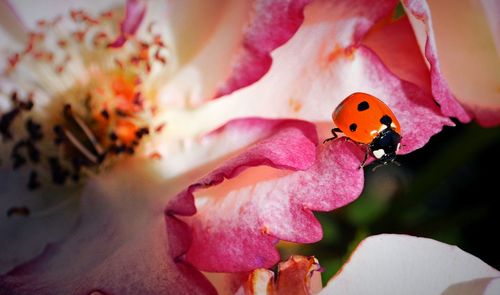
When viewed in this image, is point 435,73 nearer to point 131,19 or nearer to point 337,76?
point 337,76

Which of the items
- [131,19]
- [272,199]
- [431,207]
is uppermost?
[131,19]

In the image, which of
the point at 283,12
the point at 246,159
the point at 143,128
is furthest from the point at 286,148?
the point at 143,128

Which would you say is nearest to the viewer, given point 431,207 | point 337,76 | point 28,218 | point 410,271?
point 410,271

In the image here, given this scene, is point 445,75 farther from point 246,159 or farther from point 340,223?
point 340,223

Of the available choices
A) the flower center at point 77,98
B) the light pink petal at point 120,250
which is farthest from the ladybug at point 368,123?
the flower center at point 77,98

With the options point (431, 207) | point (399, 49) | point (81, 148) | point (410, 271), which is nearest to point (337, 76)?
point (399, 49)

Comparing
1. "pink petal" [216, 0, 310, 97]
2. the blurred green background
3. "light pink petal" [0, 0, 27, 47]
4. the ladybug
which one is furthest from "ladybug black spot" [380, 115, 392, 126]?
"light pink petal" [0, 0, 27, 47]
